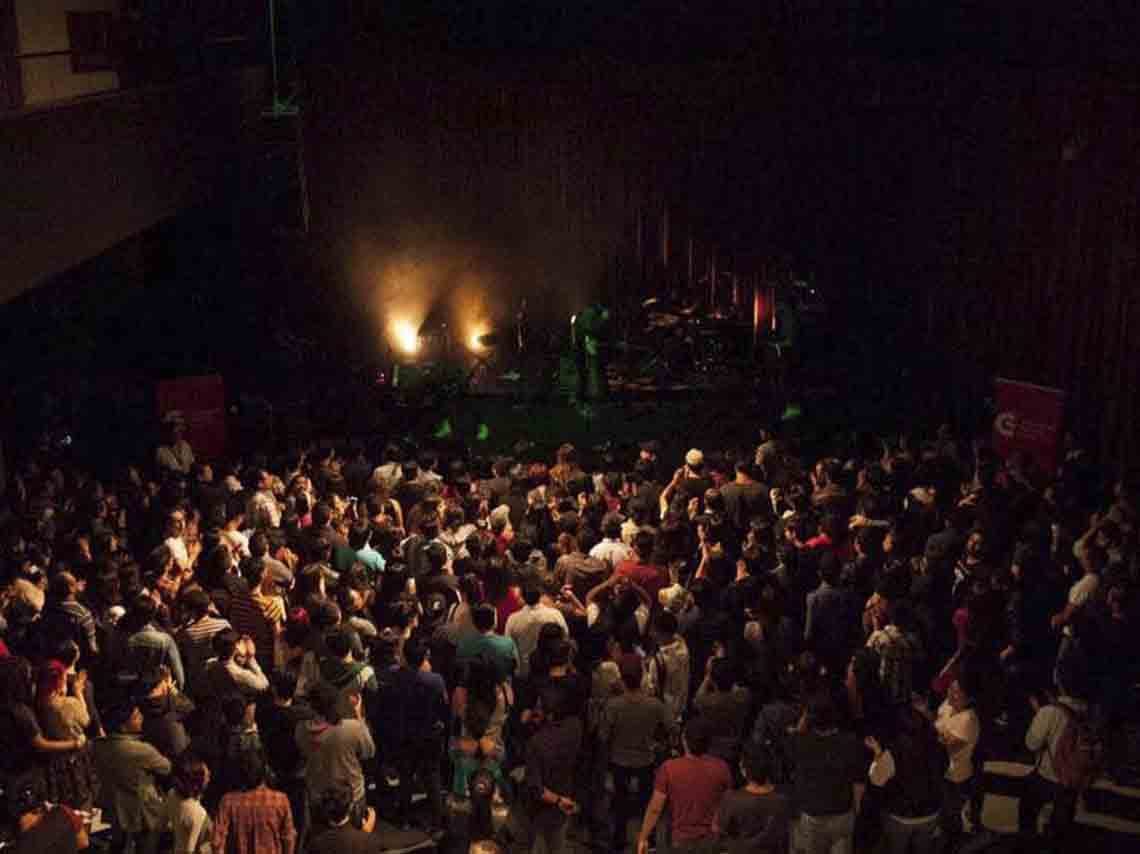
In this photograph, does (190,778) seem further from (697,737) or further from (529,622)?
(697,737)

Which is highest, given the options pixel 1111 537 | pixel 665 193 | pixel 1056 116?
pixel 1056 116

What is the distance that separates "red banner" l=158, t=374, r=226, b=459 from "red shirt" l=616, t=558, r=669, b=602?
274 inches

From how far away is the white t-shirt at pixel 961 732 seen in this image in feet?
23.4

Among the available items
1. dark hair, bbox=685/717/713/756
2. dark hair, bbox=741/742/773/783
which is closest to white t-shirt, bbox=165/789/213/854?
dark hair, bbox=685/717/713/756

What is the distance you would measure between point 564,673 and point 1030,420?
25.5 feet

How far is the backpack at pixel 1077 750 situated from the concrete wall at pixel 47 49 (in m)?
10.8

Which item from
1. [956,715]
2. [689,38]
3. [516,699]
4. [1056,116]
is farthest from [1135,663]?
[689,38]

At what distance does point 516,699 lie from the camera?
26.6 ft

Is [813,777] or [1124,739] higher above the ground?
[813,777]

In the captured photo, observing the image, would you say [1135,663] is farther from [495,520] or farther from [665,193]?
[665,193]

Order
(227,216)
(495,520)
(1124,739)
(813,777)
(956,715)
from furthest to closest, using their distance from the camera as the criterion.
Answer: (227,216) → (495,520) → (1124,739) → (956,715) → (813,777)

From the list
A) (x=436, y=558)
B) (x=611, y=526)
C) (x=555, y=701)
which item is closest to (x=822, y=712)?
(x=555, y=701)

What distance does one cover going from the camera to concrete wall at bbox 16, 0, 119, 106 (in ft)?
44.1

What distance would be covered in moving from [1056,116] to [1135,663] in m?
7.99
